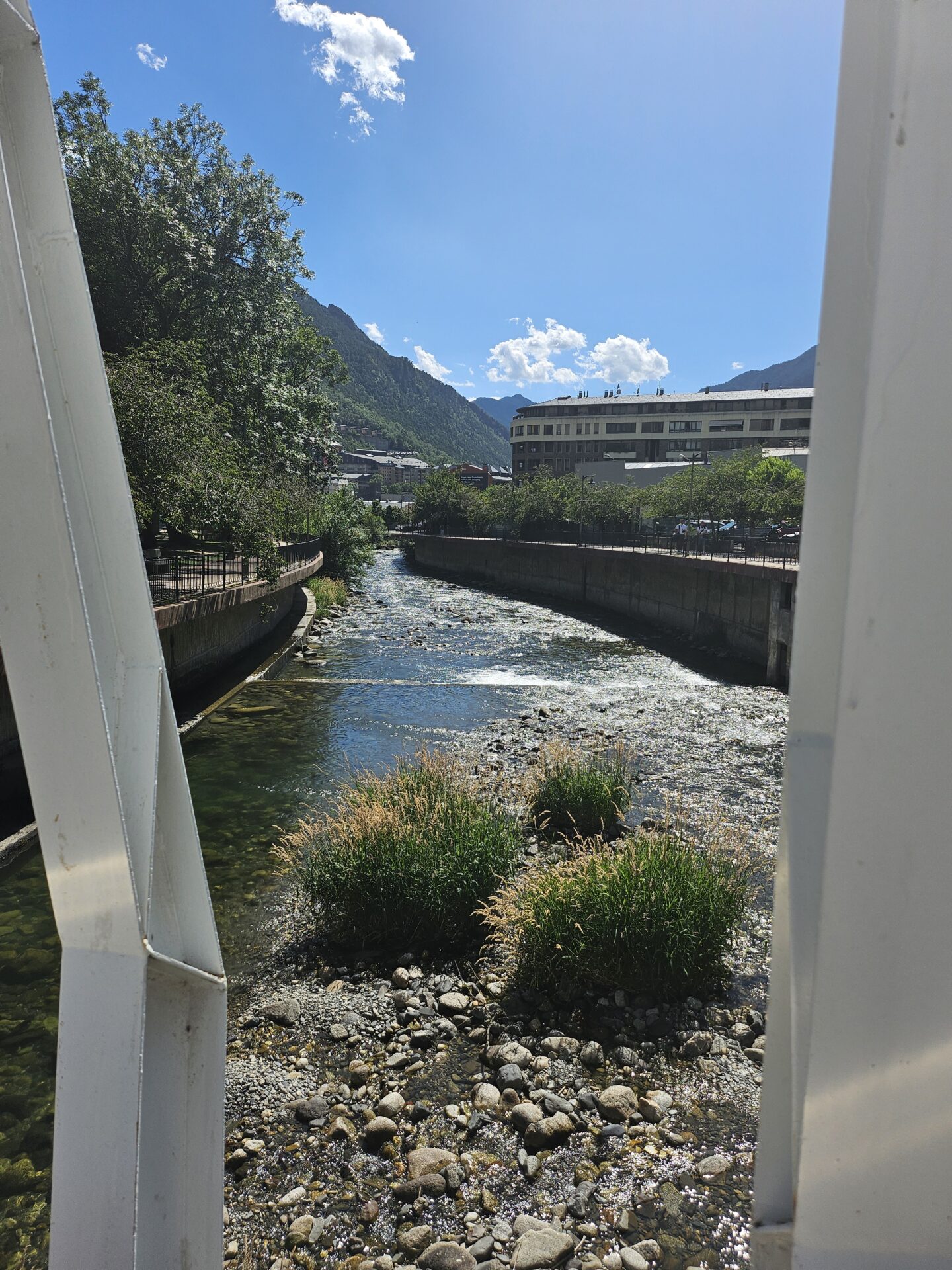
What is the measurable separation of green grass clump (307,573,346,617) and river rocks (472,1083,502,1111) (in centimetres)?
2658

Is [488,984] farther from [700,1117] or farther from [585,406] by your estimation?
[585,406]

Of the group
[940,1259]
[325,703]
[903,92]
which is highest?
[903,92]

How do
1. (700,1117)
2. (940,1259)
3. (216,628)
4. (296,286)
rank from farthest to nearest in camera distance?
1. (296,286)
2. (216,628)
3. (700,1117)
4. (940,1259)

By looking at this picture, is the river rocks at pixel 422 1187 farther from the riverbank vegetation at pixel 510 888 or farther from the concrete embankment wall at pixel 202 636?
the concrete embankment wall at pixel 202 636

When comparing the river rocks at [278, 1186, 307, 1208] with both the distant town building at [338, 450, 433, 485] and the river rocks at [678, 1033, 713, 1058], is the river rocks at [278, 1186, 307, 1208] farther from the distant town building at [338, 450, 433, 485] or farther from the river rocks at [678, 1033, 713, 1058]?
the distant town building at [338, 450, 433, 485]

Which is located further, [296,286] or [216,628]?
[296,286]

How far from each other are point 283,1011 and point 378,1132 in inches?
60.8

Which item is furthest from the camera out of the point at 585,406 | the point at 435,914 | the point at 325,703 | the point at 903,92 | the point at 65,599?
the point at 585,406

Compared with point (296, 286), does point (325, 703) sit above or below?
below

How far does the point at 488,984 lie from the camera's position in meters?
6.11

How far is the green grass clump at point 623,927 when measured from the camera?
5.97 meters

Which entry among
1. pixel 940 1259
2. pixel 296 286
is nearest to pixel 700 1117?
pixel 940 1259

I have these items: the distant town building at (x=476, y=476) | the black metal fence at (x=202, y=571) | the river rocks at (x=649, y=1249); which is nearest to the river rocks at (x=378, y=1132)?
the river rocks at (x=649, y=1249)

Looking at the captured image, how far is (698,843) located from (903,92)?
9.18m
